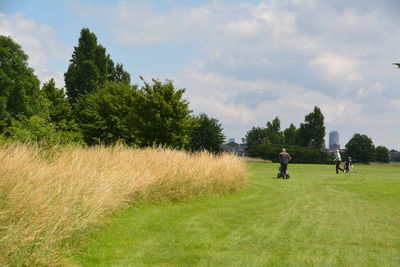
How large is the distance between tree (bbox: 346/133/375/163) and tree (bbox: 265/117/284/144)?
1506 centimetres

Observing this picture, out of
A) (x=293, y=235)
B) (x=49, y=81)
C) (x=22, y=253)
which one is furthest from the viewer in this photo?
(x=49, y=81)

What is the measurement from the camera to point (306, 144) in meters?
81.9

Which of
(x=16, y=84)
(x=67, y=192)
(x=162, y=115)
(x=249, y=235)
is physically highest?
(x=16, y=84)

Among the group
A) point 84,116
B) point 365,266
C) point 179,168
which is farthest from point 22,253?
point 84,116

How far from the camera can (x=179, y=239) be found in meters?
7.57

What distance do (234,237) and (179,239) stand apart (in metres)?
1.00

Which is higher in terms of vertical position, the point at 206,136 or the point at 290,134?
the point at 290,134

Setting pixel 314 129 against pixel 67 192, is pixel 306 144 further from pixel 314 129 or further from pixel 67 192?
pixel 67 192

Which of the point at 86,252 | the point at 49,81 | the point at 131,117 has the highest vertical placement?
the point at 49,81

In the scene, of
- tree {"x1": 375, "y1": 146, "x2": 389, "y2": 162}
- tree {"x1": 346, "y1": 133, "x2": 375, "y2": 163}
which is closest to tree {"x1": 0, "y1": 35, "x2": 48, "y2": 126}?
tree {"x1": 346, "y1": 133, "x2": 375, "y2": 163}

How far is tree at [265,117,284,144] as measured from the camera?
99.0m

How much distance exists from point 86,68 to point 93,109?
13155 mm

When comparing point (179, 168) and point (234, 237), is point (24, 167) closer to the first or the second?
point (234, 237)

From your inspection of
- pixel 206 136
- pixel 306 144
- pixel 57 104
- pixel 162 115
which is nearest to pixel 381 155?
pixel 306 144
